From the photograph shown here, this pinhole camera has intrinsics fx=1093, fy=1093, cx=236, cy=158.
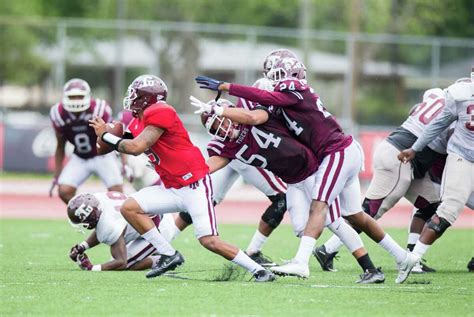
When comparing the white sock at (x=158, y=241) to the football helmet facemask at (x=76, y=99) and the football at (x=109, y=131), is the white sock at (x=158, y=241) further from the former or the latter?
the football helmet facemask at (x=76, y=99)

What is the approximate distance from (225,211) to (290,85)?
33.7ft

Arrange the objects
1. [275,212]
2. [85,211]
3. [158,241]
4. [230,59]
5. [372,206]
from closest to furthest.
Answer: [158,241] → [85,211] → [372,206] → [275,212] → [230,59]

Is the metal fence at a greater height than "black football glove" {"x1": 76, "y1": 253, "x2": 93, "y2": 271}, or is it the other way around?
"black football glove" {"x1": 76, "y1": 253, "x2": 93, "y2": 271}

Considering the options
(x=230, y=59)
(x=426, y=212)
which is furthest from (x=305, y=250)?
(x=230, y=59)

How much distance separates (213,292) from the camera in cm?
838

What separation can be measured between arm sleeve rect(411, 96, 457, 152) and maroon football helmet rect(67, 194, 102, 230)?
3.00 m

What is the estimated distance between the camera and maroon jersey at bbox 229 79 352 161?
895cm

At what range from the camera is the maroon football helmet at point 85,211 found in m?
9.77

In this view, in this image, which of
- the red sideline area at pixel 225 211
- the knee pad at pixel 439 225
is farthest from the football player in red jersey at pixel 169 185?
the red sideline area at pixel 225 211

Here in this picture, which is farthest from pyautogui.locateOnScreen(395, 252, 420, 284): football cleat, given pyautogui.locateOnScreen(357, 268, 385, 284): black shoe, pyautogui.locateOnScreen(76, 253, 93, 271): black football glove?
pyautogui.locateOnScreen(76, 253, 93, 271): black football glove

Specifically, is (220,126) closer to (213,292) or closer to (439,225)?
(213,292)

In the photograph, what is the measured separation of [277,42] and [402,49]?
330 centimetres

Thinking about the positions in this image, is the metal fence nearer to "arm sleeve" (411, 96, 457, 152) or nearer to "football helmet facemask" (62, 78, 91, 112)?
"football helmet facemask" (62, 78, 91, 112)

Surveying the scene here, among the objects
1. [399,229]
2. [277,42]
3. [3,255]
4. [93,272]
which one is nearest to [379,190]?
[93,272]
